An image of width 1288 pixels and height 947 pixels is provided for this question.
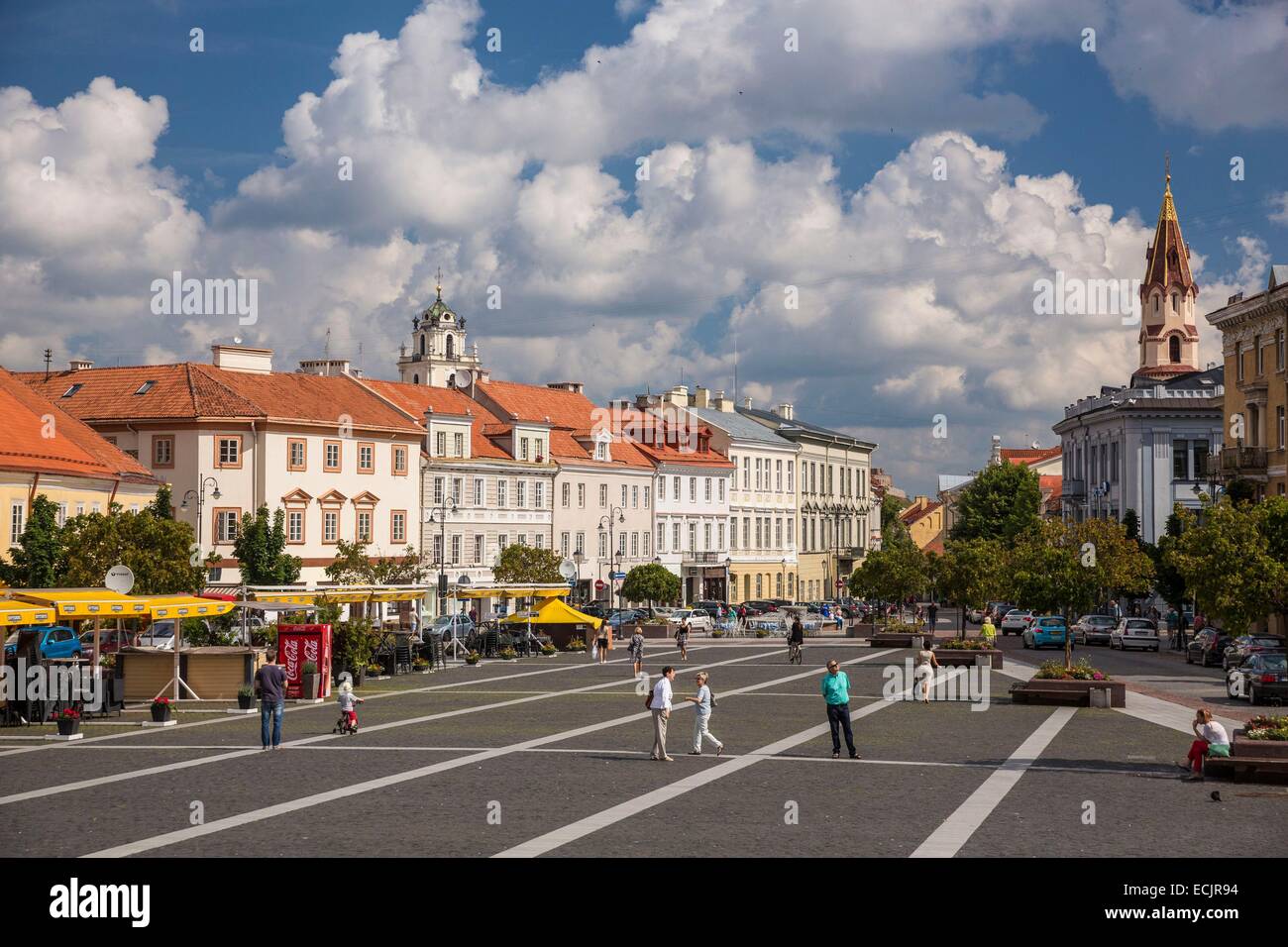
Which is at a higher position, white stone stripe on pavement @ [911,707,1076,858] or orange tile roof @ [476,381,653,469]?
orange tile roof @ [476,381,653,469]

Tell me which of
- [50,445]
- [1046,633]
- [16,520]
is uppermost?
[50,445]

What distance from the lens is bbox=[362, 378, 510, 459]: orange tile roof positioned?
80438 mm

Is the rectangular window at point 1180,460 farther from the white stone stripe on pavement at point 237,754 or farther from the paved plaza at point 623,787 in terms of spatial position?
the paved plaza at point 623,787

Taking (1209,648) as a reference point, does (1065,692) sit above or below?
above

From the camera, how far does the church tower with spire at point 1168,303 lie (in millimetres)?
113438

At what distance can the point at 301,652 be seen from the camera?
124ft

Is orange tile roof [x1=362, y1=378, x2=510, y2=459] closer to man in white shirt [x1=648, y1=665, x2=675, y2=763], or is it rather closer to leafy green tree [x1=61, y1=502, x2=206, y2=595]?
leafy green tree [x1=61, y1=502, x2=206, y2=595]

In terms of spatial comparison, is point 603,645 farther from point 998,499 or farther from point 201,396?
point 998,499

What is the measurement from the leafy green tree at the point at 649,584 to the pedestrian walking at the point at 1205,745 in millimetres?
58434

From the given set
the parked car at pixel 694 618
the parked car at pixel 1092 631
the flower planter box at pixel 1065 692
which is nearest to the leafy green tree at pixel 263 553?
the parked car at pixel 694 618

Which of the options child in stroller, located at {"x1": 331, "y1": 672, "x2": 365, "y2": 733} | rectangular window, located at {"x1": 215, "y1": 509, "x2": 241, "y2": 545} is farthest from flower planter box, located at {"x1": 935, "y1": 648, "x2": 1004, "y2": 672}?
rectangular window, located at {"x1": 215, "y1": 509, "x2": 241, "y2": 545}

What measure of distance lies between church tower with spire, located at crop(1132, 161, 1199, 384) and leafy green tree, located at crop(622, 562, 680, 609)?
46923mm

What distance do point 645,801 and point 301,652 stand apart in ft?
64.5

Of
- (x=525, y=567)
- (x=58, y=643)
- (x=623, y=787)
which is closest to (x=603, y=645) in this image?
(x=525, y=567)
